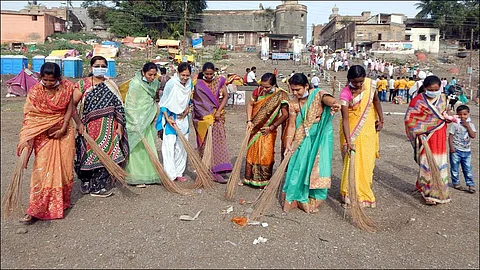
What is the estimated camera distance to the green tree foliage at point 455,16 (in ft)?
156

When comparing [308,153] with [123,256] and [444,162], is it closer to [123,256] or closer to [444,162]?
[444,162]

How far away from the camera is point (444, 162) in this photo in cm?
486

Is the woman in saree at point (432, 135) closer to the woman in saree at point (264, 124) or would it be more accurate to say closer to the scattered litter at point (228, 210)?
the woman in saree at point (264, 124)

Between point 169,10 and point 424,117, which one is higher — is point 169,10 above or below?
above

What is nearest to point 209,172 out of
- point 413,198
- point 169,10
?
Result: point 413,198

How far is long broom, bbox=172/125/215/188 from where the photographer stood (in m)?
5.35

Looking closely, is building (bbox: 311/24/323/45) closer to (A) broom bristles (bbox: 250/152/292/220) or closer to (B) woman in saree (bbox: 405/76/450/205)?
Result: (B) woman in saree (bbox: 405/76/450/205)

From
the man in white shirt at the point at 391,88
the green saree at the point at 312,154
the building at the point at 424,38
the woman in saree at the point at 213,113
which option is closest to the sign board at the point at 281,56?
the man in white shirt at the point at 391,88

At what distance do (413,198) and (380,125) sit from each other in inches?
49.2

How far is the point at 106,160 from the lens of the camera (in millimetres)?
4754

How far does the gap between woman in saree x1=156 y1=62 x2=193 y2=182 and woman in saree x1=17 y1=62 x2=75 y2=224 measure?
1449 mm

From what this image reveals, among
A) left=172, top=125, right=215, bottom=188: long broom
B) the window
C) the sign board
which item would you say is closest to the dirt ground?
left=172, top=125, right=215, bottom=188: long broom

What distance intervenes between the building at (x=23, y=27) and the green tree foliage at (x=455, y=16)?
45.3 metres

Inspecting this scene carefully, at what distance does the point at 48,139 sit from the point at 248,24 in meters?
47.6
